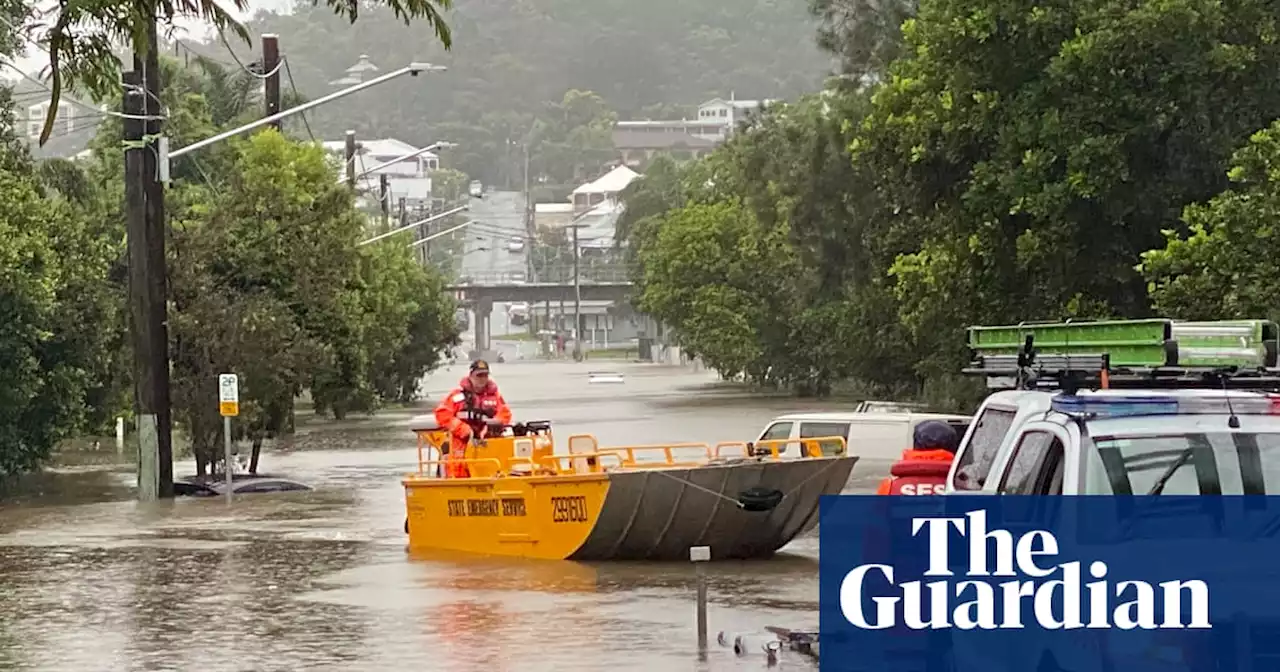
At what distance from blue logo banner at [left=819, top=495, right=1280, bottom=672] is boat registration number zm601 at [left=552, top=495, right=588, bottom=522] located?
36.5 ft

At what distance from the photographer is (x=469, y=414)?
22875mm

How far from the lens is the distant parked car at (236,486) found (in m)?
32.9

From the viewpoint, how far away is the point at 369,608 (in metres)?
17.6

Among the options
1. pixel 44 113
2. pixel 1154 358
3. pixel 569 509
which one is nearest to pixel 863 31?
pixel 569 509

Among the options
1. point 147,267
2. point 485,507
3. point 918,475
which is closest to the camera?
point 918,475

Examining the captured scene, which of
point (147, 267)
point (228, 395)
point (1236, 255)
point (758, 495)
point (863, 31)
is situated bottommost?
point (758, 495)

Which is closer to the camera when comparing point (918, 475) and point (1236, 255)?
point (918, 475)

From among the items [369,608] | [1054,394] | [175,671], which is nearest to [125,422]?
[369,608]

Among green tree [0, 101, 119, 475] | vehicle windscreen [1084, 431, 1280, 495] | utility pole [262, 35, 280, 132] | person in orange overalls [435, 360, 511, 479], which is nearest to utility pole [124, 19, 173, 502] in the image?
green tree [0, 101, 119, 475]

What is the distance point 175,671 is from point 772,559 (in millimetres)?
8326

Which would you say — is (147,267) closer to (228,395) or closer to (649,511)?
(228,395)

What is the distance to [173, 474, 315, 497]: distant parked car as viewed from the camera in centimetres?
3294

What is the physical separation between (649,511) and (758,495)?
132 cm

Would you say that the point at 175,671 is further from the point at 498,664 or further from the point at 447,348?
the point at 447,348
